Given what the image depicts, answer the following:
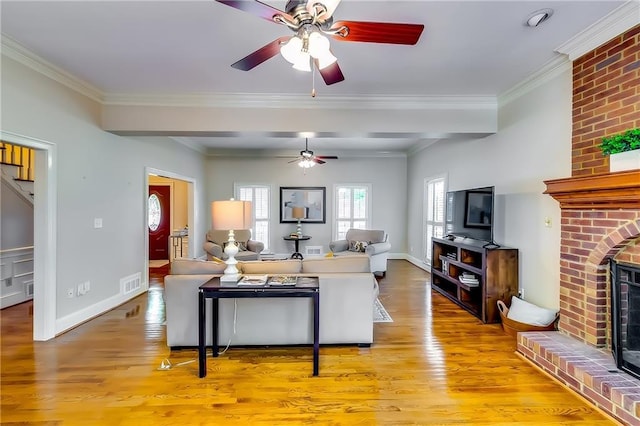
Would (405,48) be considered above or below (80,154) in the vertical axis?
above

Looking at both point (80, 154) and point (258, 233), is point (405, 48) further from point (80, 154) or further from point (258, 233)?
point (258, 233)

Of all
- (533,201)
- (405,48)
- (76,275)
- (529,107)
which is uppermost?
(405,48)

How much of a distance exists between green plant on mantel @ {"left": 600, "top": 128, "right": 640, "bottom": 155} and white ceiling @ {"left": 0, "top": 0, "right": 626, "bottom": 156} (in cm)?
99

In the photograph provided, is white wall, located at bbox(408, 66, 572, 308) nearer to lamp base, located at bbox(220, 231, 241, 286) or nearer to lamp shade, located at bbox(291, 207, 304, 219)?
lamp base, located at bbox(220, 231, 241, 286)

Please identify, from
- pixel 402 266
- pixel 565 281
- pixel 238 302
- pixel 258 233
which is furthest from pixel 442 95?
pixel 258 233

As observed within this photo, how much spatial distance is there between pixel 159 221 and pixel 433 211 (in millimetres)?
6823

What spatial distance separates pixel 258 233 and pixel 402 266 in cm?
368

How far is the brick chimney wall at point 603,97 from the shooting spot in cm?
237

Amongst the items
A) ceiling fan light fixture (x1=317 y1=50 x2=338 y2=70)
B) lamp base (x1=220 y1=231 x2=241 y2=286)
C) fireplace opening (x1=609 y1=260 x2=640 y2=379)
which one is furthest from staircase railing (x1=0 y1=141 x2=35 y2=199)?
fireplace opening (x1=609 y1=260 x2=640 y2=379)

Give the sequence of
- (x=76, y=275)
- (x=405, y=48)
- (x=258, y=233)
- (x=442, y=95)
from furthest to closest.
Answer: (x=258, y=233) → (x=442, y=95) → (x=76, y=275) → (x=405, y=48)

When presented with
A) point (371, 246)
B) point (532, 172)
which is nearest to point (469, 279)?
point (532, 172)

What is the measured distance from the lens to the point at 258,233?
8.05 metres

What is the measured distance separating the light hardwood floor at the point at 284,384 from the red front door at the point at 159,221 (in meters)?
4.63

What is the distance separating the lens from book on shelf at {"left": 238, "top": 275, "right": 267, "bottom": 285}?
2.65 m
